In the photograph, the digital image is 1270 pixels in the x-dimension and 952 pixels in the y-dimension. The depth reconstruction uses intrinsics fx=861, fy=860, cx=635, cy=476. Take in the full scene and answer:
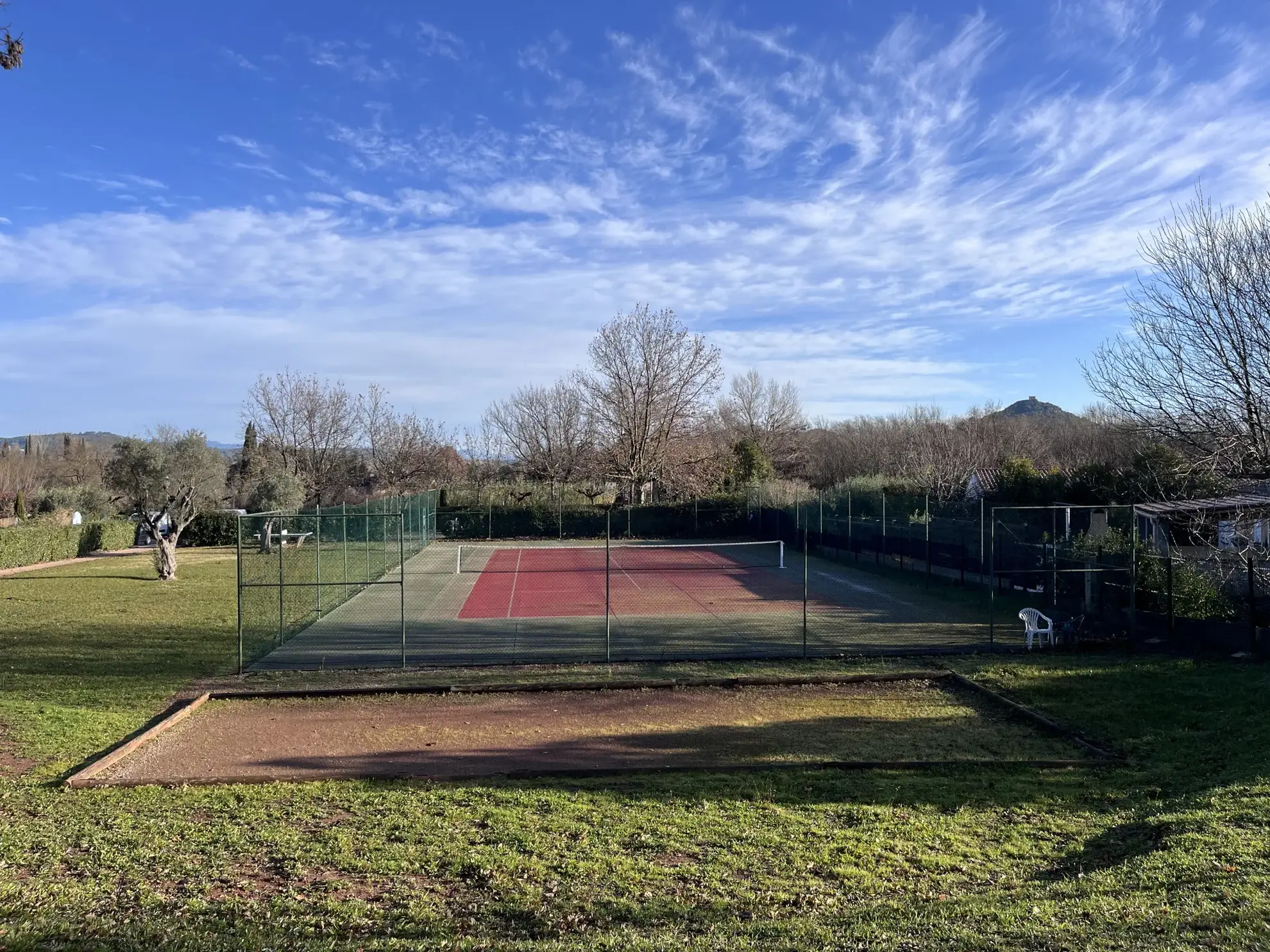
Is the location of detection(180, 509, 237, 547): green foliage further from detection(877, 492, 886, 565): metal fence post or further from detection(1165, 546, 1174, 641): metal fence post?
detection(1165, 546, 1174, 641): metal fence post

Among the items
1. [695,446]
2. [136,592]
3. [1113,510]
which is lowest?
[136,592]

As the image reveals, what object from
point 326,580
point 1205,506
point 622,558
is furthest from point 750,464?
point 1205,506

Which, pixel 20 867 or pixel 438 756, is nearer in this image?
Result: pixel 20 867

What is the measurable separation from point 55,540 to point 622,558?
2297 cm

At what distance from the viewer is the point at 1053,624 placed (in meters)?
15.4

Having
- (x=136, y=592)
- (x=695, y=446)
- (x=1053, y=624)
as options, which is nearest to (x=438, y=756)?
(x=1053, y=624)

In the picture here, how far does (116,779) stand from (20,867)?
2399 mm

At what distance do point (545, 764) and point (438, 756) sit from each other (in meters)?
1.18

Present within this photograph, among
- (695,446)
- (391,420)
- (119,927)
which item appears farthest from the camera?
(391,420)

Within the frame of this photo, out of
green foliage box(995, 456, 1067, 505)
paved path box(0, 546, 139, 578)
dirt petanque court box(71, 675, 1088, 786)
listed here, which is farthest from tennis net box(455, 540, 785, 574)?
dirt petanque court box(71, 675, 1088, 786)

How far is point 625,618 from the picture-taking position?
18938 millimetres

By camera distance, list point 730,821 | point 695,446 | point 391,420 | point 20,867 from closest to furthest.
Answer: point 20,867 → point 730,821 → point 695,446 → point 391,420

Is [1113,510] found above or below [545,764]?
above

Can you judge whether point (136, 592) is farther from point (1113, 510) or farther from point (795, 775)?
point (1113, 510)
